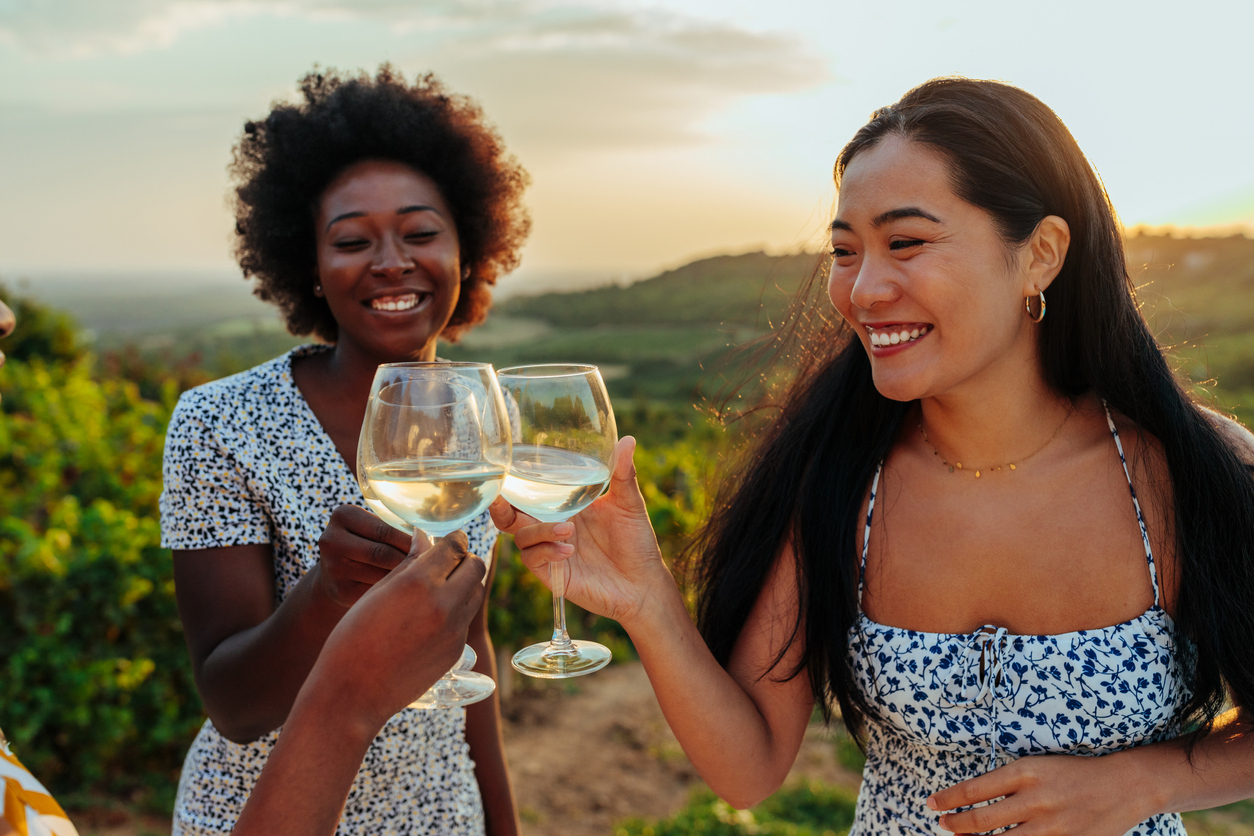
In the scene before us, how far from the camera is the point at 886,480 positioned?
265 cm

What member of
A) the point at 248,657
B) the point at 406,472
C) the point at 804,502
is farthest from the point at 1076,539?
the point at 248,657

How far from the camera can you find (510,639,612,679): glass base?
1868mm

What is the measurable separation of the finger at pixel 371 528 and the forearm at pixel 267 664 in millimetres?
190

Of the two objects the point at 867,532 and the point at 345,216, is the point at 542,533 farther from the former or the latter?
the point at 345,216

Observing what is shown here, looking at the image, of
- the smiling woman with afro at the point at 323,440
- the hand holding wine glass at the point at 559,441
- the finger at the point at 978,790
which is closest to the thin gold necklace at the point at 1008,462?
the finger at the point at 978,790

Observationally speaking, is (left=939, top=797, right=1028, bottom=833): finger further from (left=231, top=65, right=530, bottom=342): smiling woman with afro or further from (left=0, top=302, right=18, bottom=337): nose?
(left=231, top=65, right=530, bottom=342): smiling woman with afro

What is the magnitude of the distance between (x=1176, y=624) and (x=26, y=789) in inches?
96.8

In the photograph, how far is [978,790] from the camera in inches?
78.5

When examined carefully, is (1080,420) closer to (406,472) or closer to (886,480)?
(886,480)

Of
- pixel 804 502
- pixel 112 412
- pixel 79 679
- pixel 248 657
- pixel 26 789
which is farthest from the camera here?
pixel 112 412

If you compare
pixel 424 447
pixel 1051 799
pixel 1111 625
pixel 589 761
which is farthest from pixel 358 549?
pixel 589 761

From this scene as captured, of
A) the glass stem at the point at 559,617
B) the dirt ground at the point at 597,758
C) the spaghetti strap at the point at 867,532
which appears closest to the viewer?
the glass stem at the point at 559,617

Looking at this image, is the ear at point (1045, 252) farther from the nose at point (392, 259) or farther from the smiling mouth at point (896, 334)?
the nose at point (392, 259)

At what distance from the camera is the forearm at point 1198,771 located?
84.5 inches
